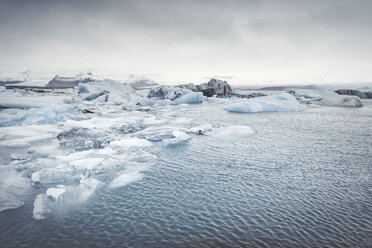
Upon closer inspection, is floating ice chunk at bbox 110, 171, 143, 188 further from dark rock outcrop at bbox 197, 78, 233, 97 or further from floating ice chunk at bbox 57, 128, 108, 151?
dark rock outcrop at bbox 197, 78, 233, 97

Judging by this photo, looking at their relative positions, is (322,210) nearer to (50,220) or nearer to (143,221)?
(143,221)

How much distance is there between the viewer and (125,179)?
14.5 ft

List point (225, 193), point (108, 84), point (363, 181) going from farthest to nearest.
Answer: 1. point (108, 84)
2. point (363, 181)
3. point (225, 193)

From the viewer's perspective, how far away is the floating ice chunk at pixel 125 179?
422 centimetres

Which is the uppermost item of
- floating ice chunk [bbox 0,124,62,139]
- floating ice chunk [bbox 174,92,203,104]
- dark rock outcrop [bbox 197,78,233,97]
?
dark rock outcrop [bbox 197,78,233,97]

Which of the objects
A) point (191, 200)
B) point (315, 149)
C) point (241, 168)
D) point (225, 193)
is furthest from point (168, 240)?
point (315, 149)

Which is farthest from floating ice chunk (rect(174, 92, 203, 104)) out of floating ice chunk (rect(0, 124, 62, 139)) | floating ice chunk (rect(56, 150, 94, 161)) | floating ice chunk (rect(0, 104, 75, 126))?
floating ice chunk (rect(56, 150, 94, 161))

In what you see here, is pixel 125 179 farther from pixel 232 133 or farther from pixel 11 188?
pixel 232 133

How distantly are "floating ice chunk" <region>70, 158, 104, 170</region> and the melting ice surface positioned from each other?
0.02m

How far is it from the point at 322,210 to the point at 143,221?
2588 mm

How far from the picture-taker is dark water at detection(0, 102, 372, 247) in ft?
9.02

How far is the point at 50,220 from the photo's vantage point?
308 cm

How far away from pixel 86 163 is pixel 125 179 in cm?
125

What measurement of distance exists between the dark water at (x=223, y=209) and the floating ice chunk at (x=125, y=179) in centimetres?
20
